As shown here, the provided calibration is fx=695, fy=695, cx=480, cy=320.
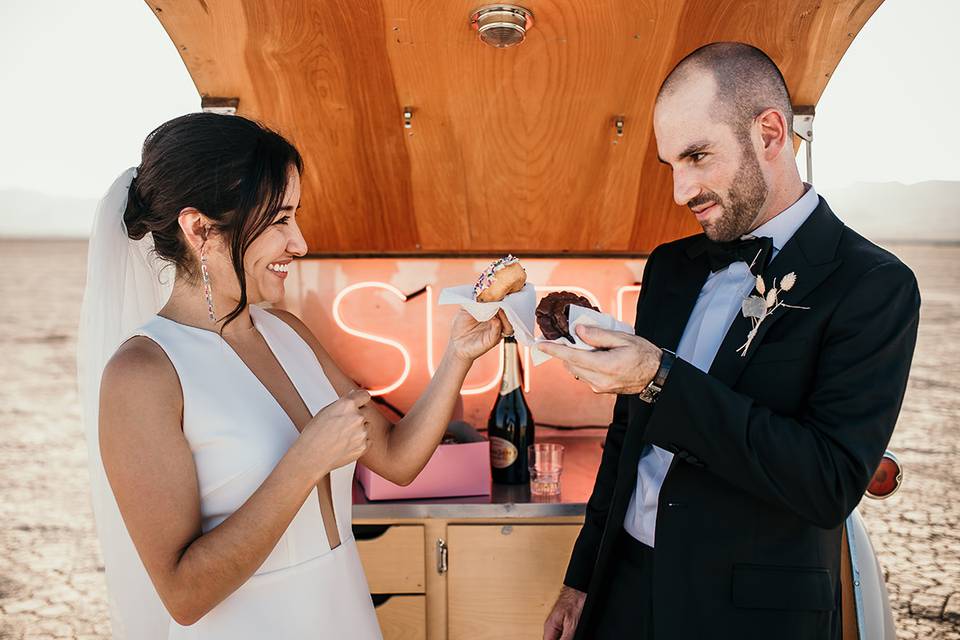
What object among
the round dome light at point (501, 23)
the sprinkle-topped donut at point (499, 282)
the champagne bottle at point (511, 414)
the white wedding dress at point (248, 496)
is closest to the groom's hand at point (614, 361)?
the sprinkle-topped donut at point (499, 282)

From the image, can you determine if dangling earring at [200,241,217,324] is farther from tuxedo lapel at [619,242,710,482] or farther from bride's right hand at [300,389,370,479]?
tuxedo lapel at [619,242,710,482]

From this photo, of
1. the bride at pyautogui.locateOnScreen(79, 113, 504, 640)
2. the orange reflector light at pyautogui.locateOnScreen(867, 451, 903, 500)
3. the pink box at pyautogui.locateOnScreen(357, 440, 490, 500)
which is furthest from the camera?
the pink box at pyautogui.locateOnScreen(357, 440, 490, 500)

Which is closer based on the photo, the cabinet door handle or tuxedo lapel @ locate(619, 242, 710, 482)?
tuxedo lapel @ locate(619, 242, 710, 482)

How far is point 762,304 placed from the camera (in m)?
1.40

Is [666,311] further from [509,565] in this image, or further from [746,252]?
[509,565]

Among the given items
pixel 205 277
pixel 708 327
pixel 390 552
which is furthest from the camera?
pixel 390 552

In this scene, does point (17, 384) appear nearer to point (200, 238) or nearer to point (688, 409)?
point (200, 238)

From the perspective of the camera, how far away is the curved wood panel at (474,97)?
1.90m

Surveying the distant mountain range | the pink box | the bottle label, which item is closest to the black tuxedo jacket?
the pink box

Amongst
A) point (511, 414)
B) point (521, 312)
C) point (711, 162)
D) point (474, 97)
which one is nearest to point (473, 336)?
point (521, 312)

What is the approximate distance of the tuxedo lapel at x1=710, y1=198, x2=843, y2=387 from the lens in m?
1.38

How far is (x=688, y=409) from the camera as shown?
1.30 metres

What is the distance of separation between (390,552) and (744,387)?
1.40 meters

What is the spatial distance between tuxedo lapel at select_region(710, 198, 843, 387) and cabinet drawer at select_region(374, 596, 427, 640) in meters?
1.43
